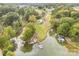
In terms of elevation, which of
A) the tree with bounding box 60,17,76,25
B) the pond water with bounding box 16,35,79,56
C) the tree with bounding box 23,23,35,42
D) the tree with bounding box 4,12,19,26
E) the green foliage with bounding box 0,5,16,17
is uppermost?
the green foliage with bounding box 0,5,16,17

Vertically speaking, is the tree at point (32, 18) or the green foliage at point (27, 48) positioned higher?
the tree at point (32, 18)

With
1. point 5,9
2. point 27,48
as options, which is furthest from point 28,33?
point 5,9

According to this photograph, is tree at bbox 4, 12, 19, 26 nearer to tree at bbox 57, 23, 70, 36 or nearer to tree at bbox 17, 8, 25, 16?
tree at bbox 17, 8, 25, 16

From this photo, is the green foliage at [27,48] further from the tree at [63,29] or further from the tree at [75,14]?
the tree at [75,14]

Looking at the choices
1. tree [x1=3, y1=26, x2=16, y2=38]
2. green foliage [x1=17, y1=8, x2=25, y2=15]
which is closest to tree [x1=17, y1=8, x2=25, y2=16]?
green foliage [x1=17, y1=8, x2=25, y2=15]

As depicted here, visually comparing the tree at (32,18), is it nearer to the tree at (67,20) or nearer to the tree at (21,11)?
the tree at (21,11)

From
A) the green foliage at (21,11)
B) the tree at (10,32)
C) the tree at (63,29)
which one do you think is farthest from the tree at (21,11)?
the tree at (63,29)

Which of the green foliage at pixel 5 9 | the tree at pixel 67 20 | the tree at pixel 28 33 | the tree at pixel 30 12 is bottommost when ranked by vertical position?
the tree at pixel 28 33

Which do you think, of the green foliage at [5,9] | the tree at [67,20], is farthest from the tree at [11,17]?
the tree at [67,20]

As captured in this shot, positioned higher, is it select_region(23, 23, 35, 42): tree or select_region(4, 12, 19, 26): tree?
select_region(4, 12, 19, 26): tree

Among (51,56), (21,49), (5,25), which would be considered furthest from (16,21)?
(51,56)

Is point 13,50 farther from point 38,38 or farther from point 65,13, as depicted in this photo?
point 65,13
